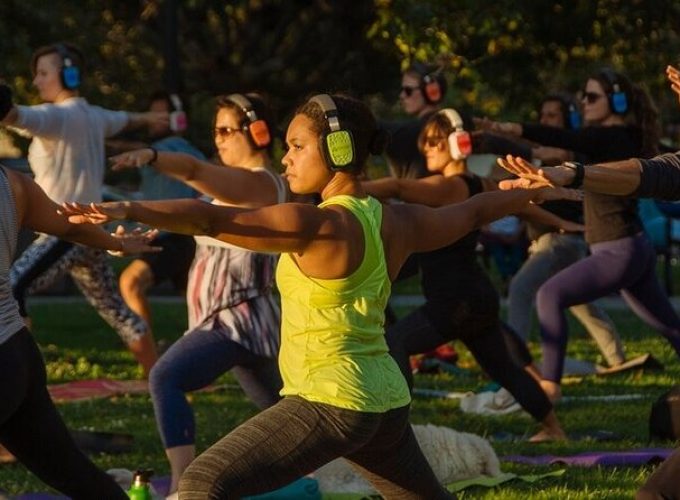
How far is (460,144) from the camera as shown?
888 cm

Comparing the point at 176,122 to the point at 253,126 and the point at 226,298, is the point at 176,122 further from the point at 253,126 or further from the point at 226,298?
the point at 226,298

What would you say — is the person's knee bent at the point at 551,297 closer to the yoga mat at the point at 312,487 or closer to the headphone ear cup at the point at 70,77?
the yoga mat at the point at 312,487

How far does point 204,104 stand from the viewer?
3322cm

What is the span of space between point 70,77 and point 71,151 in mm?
516

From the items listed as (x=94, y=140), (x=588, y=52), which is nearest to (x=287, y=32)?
(x=588, y=52)

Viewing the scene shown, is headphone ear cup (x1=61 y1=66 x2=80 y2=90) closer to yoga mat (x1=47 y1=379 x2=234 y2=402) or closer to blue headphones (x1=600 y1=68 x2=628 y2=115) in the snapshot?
yoga mat (x1=47 y1=379 x2=234 y2=402)

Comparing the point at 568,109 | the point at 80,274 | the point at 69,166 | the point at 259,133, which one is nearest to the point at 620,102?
the point at 568,109

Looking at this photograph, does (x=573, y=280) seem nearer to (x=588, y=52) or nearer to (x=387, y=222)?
(x=387, y=222)

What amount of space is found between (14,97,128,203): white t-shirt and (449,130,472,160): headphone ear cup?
313cm

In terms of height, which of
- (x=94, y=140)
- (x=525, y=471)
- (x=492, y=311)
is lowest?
(x=525, y=471)

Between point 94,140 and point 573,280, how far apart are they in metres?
3.26

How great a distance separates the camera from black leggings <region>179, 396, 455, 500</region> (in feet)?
17.7

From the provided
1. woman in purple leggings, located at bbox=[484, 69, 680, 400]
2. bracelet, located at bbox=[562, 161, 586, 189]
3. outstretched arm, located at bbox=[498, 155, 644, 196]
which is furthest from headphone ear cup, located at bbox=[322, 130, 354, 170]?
woman in purple leggings, located at bbox=[484, 69, 680, 400]

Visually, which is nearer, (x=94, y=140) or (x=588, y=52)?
(x=94, y=140)
